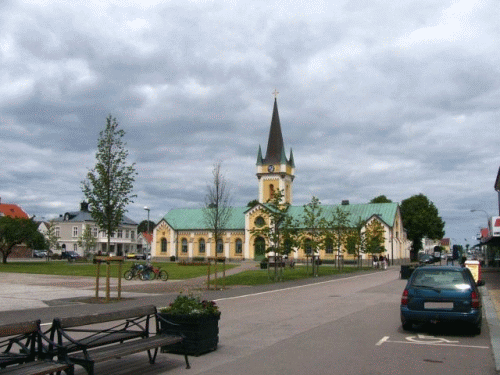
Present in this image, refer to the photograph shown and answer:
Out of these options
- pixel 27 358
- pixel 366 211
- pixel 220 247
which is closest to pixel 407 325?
pixel 27 358

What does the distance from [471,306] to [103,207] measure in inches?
608

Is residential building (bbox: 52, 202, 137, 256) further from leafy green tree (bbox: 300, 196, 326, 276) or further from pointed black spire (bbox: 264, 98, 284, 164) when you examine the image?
leafy green tree (bbox: 300, 196, 326, 276)

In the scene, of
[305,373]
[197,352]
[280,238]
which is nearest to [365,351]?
[305,373]

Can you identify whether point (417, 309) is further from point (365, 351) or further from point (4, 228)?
point (4, 228)

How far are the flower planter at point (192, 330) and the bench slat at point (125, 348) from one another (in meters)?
0.28

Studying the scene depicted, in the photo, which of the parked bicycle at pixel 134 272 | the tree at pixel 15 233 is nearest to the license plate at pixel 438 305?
the parked bicycle at pixel 134 272

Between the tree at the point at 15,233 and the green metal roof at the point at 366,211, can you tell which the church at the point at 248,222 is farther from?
the tree at the point at 15,233

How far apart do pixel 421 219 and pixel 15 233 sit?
65.1 m

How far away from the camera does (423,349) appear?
10297mm

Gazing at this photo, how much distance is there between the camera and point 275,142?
9100cm

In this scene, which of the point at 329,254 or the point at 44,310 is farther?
the point at 329,254

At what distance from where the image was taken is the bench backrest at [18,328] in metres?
6.10

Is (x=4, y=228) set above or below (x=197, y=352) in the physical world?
above

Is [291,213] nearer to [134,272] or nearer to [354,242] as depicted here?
[354,242]
